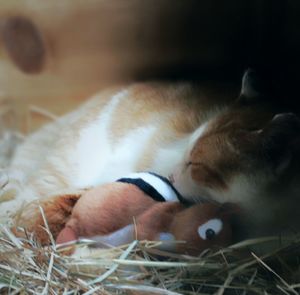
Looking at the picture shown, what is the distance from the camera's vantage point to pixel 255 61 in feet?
6.99

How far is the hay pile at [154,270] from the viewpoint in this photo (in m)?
1.45

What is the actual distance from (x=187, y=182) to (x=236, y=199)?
14 centimetres

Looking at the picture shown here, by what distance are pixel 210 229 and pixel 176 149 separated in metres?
0.46

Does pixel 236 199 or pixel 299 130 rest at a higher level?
pixel 299 130

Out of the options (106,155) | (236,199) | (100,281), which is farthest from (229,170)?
(106,155)

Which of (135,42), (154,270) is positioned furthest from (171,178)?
(135,42)

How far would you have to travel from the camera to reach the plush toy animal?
4.82 feet

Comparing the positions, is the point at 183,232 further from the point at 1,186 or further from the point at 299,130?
the point at 1,186

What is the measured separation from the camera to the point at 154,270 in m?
1.49

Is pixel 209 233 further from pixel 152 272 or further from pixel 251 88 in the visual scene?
pixel 251 88

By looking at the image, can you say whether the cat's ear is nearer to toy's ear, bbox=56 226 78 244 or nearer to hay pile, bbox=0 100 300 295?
hay pile, bbox=0 100 300 295

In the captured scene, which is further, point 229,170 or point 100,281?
point 229,170

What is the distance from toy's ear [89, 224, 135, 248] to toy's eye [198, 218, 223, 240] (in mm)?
177

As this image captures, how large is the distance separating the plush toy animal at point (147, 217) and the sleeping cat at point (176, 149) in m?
0.08
